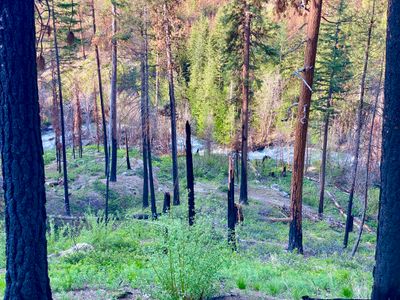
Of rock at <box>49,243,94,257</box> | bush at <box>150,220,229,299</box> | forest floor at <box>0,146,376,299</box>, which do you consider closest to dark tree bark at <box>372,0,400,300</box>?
forest floor at <box>0,146,376,299</box>

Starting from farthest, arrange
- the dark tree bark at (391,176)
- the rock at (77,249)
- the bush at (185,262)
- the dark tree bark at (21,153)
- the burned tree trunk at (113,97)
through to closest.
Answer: the burned tree trunk at (113,97) < the rock at (77,249) < the bush at (185,262) < the dark tree bark at (391,176) < the dark tree bark at (21,153)

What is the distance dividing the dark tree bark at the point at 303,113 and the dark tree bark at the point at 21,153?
7.19 m

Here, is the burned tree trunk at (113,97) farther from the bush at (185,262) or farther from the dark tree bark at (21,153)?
the bush at (185,262)

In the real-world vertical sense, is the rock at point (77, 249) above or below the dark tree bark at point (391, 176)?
below

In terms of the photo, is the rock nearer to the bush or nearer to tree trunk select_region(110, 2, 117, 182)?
the bush

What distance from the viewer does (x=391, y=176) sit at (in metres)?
3.48

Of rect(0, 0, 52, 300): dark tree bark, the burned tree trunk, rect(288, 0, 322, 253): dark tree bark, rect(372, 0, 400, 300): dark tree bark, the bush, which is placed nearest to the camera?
rect(0, 0, 52, 300): dark tree bark

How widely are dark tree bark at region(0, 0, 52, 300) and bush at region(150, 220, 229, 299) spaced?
114cm

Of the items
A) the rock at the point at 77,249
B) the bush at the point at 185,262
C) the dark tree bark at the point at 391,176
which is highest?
the dark tree bark at the point at 391,176

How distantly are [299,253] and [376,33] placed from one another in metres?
11.2

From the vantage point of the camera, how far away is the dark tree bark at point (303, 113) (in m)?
9.25

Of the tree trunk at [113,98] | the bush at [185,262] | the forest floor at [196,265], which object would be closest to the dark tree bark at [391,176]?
the forest floor at [196,265]

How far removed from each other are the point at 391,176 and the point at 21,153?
10.7 ft

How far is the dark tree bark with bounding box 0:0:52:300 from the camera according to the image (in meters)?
3.24
